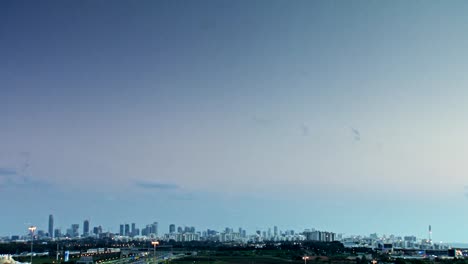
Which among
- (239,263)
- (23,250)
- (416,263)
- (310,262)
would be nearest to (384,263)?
(416,263)

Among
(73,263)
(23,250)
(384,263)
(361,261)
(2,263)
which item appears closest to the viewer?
(2,263)

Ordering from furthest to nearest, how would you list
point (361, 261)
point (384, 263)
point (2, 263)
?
point (361, 261) → point (384, 263) → point (2, 263)

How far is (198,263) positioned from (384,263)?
1416 inches

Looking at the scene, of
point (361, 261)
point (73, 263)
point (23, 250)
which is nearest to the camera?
point (73, 263)

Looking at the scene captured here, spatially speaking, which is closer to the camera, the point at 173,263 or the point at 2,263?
the point at 2,263

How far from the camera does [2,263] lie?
180 ft

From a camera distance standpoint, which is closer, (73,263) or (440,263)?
(73,263)

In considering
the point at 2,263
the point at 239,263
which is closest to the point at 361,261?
the point at 239,263

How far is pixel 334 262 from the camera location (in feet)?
373

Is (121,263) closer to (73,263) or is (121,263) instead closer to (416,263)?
(73,263)

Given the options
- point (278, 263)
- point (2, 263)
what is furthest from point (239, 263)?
point (2, 263)

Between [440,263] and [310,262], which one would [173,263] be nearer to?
[310,262]

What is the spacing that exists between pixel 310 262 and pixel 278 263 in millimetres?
7855

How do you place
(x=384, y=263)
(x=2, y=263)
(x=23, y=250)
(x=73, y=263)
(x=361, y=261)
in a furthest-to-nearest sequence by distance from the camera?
(x=23, y=250) < (x=361, y=261) < (x=384, y=263) < (x=73, y=263) < (x=2, y=263)
